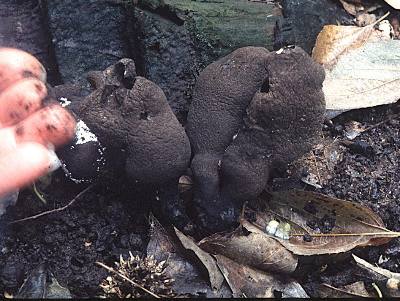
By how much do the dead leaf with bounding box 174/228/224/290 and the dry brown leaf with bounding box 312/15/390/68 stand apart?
119cm

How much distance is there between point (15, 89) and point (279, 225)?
1236 millimetres

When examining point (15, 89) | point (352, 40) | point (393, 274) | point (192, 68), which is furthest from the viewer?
point (352, 40)

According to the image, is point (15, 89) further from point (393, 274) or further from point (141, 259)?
point (393, 274)

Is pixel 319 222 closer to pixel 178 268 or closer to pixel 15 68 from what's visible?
pixel 178 268

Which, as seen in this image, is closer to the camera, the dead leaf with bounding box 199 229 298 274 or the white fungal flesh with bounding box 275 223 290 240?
the dead leaf with bounding box 199 229 298 274

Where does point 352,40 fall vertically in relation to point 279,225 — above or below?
above

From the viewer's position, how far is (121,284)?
244 cm

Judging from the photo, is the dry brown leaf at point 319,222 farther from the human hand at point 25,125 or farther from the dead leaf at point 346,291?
the human hand at point 25,125

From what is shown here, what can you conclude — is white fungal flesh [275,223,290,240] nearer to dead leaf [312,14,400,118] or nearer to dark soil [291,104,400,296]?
dark soil [291,104,400,296]

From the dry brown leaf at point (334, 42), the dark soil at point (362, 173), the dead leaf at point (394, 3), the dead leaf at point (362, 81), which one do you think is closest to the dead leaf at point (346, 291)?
the dark soil at point (362, 173)

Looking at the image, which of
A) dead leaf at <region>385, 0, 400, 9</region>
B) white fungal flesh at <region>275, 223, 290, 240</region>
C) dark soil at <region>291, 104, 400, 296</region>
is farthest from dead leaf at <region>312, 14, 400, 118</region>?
white fungal flesh at <region>275, 223, 290, 240</region>

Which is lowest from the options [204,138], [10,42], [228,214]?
[228,214]

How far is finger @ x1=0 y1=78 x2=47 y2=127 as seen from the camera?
2389mm

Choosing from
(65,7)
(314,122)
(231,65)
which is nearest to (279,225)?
(314,122)
